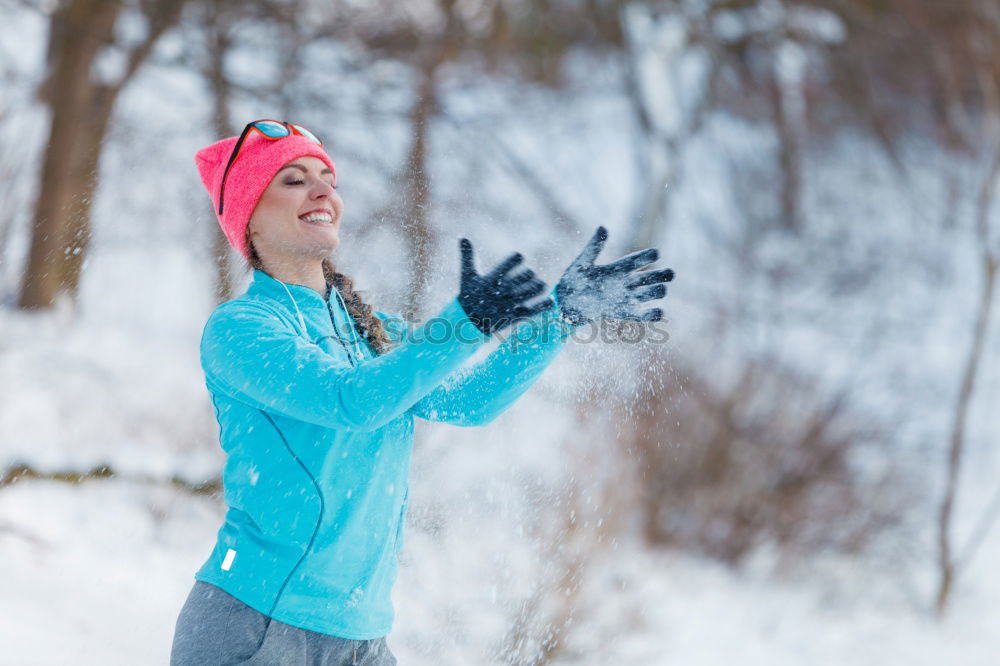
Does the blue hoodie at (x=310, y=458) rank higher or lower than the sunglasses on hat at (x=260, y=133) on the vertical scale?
lower

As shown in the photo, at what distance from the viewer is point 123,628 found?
9.50 ft

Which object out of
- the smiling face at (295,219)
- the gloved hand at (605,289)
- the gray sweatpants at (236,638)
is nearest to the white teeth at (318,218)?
the smiling face at (295,219)

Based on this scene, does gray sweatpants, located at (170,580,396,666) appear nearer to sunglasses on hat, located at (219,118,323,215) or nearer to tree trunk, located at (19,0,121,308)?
sunglasses on hat, located at (219,118,323,215)

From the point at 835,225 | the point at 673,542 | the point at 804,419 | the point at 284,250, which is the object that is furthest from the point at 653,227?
the point at 284,250

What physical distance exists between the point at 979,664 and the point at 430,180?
375cm

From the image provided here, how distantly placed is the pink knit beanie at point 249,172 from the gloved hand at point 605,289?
0.47 metres

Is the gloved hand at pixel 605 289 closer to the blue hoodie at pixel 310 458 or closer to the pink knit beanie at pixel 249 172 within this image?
the blue hoodie at pixel 310 458

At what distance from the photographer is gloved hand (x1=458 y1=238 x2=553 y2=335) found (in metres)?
1.14

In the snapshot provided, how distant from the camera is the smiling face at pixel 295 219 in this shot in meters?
1.36

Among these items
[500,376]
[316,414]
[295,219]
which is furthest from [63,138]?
[316,414]

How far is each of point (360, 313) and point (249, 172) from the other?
0.92 ft

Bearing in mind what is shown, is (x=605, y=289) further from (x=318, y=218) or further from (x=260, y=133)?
(x=260, y=133)

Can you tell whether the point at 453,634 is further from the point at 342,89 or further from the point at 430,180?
the point at 342,89

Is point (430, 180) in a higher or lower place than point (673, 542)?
higher
